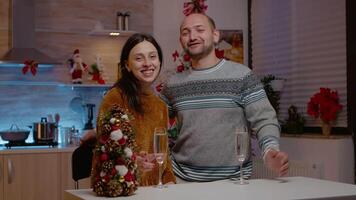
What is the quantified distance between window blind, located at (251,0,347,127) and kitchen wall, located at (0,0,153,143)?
1.11m

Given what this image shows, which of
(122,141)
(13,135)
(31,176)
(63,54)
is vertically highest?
(63,54)

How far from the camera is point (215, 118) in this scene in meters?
2.51

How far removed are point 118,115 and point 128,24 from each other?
10.6 feet

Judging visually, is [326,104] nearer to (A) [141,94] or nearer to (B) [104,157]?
(A) [141,94]

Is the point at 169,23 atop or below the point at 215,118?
atop

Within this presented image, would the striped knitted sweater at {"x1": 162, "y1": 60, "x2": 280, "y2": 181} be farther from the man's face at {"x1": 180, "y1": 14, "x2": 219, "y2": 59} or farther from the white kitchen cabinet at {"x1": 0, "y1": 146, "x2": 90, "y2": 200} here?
the white kitchen cabinet at {"x1": 0, "y1": 146, "x2": 90, "y2": 200}

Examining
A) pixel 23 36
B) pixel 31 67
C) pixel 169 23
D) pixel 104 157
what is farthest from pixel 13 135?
pixel 104 157

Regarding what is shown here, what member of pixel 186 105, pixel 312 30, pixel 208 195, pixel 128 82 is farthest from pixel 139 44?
pixel 312 30

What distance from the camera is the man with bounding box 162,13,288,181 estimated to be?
2471 mm

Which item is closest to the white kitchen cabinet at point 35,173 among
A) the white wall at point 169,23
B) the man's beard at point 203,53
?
the white wall at point 169,23

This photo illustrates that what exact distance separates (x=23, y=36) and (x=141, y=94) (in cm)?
253

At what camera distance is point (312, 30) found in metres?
4.50

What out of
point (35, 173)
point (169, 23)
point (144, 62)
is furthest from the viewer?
point (169, 23)

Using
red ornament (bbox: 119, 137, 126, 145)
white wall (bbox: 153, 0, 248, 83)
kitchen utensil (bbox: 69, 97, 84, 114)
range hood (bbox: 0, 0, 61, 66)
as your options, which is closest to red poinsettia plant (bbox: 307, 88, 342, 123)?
white wall (bbox: 153, 0, 248, 83)
